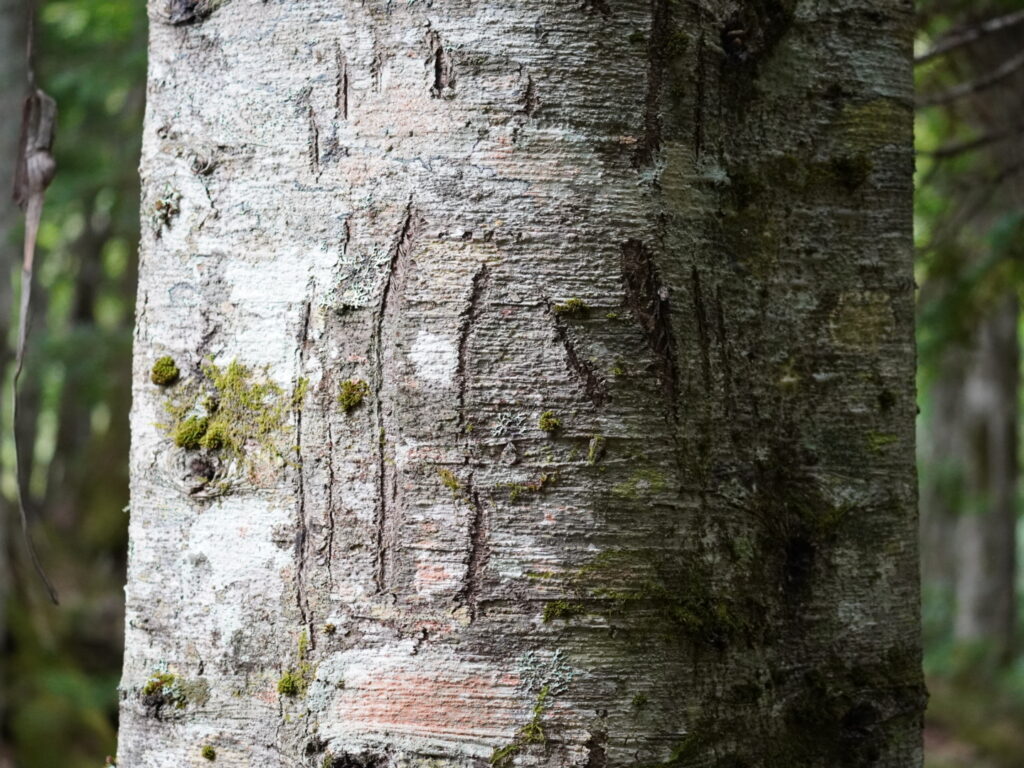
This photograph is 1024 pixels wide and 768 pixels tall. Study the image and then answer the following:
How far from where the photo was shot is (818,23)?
1.35 m

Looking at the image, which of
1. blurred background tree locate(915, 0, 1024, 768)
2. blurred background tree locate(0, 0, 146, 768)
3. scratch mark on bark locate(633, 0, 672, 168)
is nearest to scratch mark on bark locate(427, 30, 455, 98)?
scratch mark on bark locate(633, 0, 672, 168)

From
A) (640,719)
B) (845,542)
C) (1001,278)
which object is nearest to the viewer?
(640,719)

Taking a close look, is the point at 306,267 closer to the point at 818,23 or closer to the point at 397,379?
the point at 397,379

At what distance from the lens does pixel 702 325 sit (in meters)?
1.18

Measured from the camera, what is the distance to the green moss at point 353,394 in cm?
110

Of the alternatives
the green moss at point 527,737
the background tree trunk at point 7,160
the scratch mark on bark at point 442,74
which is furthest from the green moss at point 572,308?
the background tree trunk at point 7,160

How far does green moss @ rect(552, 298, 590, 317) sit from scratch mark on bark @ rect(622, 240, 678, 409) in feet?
0.18

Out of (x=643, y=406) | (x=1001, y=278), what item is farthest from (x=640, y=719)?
(x=1001, y=278)

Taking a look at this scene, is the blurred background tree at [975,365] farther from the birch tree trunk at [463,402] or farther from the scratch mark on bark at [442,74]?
the scratch mark on bark at [442,74]

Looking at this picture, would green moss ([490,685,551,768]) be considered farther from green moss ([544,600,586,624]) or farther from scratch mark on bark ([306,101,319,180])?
scratch mark on bark ([306,101,319,180])

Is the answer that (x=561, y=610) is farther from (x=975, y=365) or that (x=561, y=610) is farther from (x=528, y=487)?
(x=975, y=365)

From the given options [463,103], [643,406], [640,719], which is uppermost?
[463,103]

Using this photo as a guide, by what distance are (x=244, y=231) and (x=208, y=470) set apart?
0.29 m

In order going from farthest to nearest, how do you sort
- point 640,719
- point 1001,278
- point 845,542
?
point 1001,278
point 845,542
point 640,719
